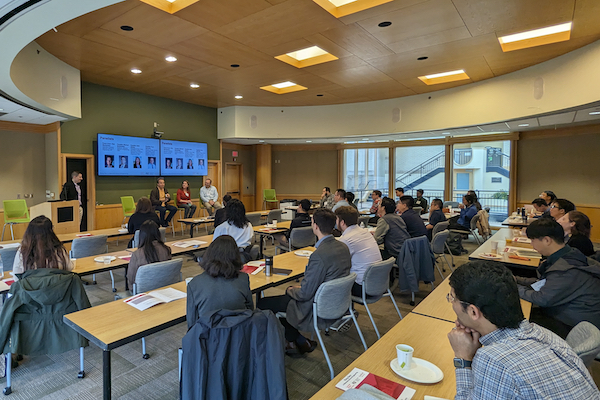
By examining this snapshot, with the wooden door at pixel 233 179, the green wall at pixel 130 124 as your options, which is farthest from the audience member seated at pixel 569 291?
the wooden door at pixel 233 179

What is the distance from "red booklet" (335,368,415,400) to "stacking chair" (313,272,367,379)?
A: 0.99 m

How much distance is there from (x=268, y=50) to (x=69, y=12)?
3.27 m

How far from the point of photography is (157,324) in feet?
7.16

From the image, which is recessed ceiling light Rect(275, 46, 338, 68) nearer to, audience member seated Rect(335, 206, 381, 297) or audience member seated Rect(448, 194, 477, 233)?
audience member seated Rect(335, 206, 381, 297)

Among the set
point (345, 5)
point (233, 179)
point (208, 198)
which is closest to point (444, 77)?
point (345, 5)

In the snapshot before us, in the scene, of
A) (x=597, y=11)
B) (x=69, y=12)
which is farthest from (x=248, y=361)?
(x=597, y=11)

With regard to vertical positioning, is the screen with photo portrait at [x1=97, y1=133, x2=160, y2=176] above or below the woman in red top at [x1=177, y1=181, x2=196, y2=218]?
above

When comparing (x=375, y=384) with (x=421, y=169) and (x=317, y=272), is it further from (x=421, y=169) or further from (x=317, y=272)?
(x=421, y=169)

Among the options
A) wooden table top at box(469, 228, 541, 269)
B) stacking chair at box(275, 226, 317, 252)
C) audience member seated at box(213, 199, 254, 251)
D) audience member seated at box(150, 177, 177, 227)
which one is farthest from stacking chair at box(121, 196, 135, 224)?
wooden table top at box(469, 228, 541, 269)

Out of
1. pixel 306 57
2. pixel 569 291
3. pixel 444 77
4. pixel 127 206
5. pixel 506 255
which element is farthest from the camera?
pixel 127 206

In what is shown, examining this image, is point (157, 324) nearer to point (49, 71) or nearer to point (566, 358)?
point (566, 358)

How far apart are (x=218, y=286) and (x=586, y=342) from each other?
75.3 inches

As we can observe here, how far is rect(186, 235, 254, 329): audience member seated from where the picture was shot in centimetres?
215

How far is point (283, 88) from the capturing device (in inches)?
354
